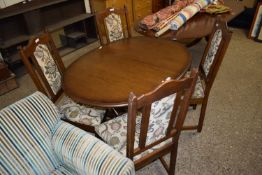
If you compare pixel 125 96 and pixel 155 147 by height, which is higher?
pixel 125 96

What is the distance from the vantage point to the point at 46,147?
1195 millimetres

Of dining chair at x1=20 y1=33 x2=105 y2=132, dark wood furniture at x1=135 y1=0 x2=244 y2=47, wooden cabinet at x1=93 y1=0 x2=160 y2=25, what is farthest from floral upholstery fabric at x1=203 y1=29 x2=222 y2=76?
wooden cabinet at x1=93 y1=0 x2=160 y2=25

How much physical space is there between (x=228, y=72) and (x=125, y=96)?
1.97 meters

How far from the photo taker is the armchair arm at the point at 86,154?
0.99m

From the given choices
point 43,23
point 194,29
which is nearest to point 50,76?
point 194,29

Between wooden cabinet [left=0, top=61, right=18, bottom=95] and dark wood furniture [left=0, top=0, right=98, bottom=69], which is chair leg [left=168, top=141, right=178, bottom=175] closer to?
wooden cabinet [left=0, top=61, right=18, bottom=95]

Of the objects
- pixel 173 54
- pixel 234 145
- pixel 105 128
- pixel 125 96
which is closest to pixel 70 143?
pixel 105 128

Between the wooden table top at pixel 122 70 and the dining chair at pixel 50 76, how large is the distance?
0.51 feet

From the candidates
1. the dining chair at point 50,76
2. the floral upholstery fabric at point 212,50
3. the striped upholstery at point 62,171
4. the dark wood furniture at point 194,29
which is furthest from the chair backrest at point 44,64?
the floral upholstery fabric at point 212,50

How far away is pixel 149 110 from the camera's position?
0.98 metres

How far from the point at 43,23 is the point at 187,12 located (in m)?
2.26

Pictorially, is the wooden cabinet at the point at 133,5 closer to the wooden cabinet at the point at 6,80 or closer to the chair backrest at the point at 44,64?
the wooden cabinet at the point at 6,80

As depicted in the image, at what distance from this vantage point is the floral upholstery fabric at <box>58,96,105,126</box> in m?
1.54

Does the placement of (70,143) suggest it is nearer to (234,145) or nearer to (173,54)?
(173,54)
